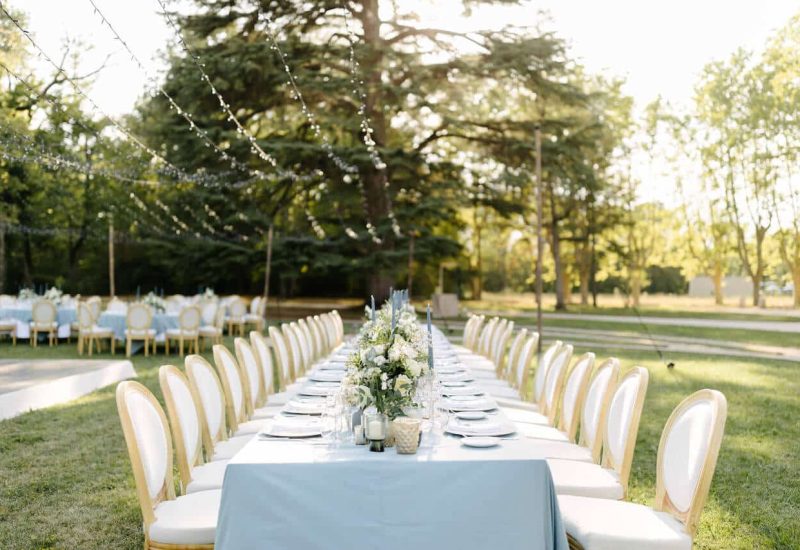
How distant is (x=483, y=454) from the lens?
2.96m

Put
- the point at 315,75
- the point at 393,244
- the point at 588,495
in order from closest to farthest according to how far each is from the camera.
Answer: the point at 588,495, the point at 315,75, the point at 393,244

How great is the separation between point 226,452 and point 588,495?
1935mm

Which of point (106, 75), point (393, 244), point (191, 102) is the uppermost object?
point (106, 75)

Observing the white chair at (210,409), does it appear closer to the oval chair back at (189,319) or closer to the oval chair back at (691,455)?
the oval chair back at (691,455)

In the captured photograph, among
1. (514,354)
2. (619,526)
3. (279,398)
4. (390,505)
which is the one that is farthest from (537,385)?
(390,505)

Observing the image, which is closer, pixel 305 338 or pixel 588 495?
pixel 588 495

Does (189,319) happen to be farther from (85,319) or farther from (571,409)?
(571,409)

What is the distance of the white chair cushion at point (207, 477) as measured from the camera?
347 centimetres

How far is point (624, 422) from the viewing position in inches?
144

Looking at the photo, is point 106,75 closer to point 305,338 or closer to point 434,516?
point 305,338

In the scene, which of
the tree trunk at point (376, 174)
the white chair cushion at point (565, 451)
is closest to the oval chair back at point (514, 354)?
the white chair cushion at point (565, 451)

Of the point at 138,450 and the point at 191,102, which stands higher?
the point at 191,102

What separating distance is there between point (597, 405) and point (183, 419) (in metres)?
2.19

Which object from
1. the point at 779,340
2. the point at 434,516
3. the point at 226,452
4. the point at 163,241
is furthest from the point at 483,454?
the point at 163,241
